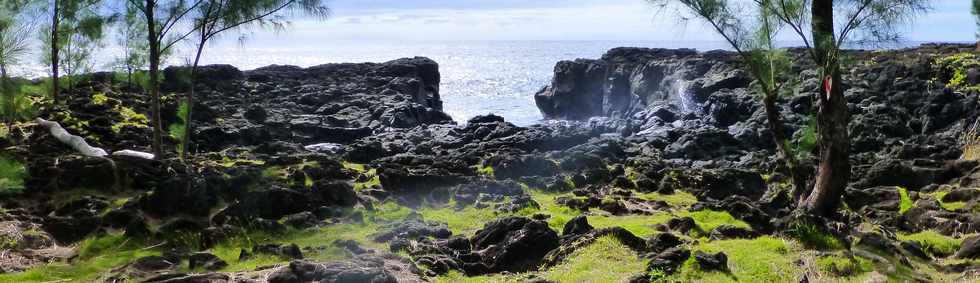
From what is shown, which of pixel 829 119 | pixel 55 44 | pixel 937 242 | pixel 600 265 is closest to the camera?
pixel 600 265

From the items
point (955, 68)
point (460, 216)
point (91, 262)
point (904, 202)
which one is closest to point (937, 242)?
point (904, 202)

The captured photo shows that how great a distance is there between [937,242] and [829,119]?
3.39 metres

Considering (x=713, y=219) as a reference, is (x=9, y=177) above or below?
above

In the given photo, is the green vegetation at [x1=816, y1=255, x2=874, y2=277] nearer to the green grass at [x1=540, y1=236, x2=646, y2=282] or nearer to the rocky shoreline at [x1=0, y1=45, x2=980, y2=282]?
the rocky shoreline at [x1=0, y1=45, x2=980, y2=282]

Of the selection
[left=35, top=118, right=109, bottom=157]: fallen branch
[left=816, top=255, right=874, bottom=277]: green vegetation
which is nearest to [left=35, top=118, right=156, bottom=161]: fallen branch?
[left=35, top=118, right=109, bottom=157]: fallen branch

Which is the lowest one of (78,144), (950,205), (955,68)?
(950,205)

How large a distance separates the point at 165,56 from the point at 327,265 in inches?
792

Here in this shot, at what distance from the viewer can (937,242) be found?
14297 millimetres

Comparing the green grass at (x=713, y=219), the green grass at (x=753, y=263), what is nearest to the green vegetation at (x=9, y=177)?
the green grass at (x=753, y=263)

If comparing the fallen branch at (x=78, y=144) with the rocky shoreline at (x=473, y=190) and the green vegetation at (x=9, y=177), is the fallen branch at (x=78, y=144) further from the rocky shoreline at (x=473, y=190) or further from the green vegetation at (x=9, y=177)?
the green vegetation at (x=9, y=177)

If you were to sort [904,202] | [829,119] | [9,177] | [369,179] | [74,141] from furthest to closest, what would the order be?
[369,179] → [74,141] → [904,202] → [9,177] → [829,119]

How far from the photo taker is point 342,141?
48031 millimetres

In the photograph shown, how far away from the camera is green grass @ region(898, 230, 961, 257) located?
13922 millimetres

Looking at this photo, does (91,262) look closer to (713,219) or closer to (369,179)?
(369,179)
